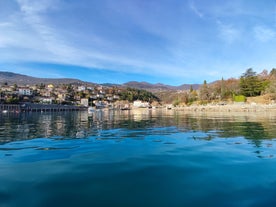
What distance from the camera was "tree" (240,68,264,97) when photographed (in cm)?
9888

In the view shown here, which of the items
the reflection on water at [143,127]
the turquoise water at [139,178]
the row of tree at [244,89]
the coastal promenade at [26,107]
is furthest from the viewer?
the coastal promenade at [26,107]

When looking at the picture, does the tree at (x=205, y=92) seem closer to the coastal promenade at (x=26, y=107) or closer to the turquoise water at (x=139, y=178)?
the coastal promenade at (x=26, y=107)

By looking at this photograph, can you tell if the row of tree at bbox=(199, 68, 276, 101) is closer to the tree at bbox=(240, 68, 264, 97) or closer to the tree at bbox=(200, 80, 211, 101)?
the tree at bbox=(240, 68, 264, 97)

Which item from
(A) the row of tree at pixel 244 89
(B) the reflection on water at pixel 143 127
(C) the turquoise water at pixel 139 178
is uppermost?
(A) the row of tree at pixel 244 89

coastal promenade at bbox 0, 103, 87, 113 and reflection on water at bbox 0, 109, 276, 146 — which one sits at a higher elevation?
coastal promenade at bbox 0, 103, 87, 113

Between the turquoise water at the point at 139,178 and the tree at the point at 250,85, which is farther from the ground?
the tree at the point at 250,85

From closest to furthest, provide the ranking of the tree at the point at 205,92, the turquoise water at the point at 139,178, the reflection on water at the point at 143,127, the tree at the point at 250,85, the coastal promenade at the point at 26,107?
the turquoise water at the point at 139,178, the reflection on water at the point at 143,127, the coastal promenade at the point at 26,107, the tree at the point at 250,85, the tree at the point at 205,92

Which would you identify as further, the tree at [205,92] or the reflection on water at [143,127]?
the tree at [205,92]

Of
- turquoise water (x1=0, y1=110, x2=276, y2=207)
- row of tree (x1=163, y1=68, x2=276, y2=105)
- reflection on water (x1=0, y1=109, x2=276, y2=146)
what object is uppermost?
row of tree (x1=163, y1=68, x2=276, y2=105)

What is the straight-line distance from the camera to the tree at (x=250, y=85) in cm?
9888

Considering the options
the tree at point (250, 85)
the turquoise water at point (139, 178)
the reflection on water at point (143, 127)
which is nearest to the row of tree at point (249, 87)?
the tree at point (250, 85)

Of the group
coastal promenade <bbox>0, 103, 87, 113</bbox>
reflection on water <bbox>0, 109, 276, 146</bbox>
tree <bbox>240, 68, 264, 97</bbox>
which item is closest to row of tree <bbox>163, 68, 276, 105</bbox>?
tree <bbox>240, 68, 264, 97</bbox>

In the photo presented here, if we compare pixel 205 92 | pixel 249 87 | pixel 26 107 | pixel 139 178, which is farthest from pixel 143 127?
pixel 205 92

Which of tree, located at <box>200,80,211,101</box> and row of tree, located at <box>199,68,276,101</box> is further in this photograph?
tree, located at <box>200,80,211,101</box>
